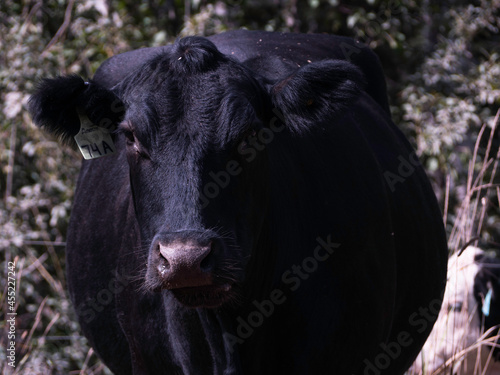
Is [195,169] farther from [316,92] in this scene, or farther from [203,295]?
[316,92]

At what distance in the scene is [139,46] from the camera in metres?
7.17

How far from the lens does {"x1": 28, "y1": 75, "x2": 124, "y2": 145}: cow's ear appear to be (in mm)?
3045

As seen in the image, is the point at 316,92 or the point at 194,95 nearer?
the point at 194,95

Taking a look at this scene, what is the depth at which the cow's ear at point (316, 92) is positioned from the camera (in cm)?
299

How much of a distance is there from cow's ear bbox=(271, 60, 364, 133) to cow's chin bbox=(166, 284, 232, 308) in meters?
0.74

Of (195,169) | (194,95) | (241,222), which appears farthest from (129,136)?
(241,222)

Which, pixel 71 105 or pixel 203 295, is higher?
pixel 71 105

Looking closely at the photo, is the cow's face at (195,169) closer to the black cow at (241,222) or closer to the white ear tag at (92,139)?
the black cow at (241,222)

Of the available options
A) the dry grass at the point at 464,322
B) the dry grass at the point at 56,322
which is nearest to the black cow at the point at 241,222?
the dry grass at the point at 464,322

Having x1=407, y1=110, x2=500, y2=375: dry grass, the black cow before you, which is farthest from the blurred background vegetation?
the black cow

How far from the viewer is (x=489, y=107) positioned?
26.5ft

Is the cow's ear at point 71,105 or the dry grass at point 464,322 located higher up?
the cow's ear at point 71,105

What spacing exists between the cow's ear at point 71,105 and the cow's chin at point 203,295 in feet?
2.80

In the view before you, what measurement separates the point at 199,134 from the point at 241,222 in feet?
1.07
